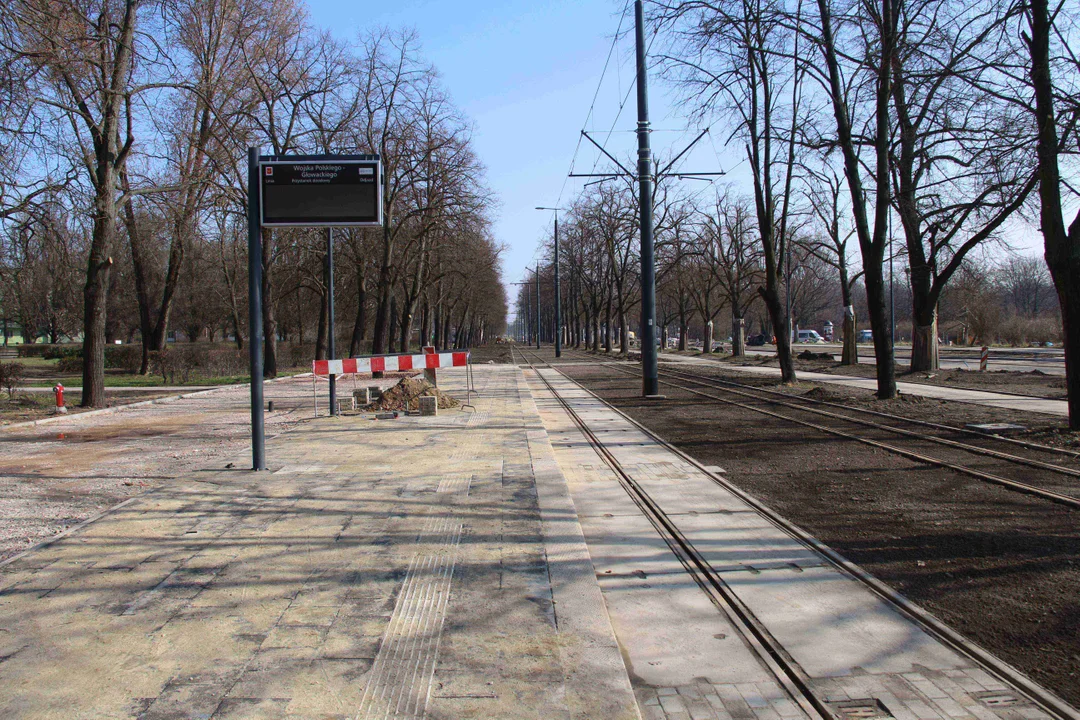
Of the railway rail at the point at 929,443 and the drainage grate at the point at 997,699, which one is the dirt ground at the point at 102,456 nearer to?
the drainage grate at the point at 997,699

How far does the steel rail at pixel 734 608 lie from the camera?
3773mm

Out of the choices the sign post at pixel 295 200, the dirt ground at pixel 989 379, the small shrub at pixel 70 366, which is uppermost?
the sign post at pixel 295 200

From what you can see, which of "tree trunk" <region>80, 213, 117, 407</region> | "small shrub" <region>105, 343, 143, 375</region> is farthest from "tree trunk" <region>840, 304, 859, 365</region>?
"small shrub" <region>105, 343, 143, 375</region>

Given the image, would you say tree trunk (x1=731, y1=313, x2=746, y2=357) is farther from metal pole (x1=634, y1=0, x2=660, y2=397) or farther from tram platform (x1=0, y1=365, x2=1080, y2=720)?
tram platform (x1=0, y1=365, x2=1080, y2=720)

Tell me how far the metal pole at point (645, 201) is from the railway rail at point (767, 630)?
11070mm

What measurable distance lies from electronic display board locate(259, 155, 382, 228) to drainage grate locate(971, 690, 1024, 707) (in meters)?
7.76

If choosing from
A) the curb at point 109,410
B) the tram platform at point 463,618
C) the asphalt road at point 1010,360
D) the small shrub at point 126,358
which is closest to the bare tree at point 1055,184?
the tram platform at point 463,618

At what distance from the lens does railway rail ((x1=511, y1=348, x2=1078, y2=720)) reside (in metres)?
3.67

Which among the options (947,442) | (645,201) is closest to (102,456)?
(947,442)

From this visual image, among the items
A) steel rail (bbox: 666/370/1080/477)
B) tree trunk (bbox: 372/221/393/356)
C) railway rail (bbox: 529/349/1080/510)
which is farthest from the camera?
tree trunk (bbox: 372/221/393/356)

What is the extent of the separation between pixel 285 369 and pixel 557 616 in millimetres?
37074

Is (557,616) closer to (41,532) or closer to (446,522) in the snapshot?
(446,522)

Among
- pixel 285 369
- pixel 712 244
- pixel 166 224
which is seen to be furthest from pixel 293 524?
pixel 712 244

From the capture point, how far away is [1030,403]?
650 inches
